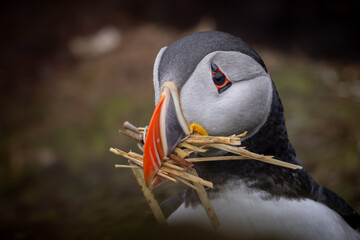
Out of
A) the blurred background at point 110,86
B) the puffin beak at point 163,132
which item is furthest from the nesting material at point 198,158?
the blurred background at point 110,86

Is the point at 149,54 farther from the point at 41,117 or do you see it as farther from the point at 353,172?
the point at 353,172

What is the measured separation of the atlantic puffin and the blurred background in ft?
6.50

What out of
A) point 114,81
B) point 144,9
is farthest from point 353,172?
point 144,9

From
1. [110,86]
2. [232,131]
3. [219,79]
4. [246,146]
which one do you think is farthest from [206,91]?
Result: [110,86]

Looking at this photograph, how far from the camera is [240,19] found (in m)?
7.92

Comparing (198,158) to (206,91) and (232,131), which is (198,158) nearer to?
(232,131)

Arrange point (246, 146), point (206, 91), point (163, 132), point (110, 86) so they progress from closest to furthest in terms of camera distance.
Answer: point (163, 132)
point (206, 91)
point (246, 146)
point (110, 86)

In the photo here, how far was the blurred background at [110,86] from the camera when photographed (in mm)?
4613

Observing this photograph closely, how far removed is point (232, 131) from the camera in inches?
74.2

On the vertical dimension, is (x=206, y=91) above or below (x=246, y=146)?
above

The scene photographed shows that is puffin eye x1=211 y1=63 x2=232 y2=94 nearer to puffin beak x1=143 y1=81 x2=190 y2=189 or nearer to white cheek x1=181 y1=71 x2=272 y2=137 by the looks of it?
white cheek x1=181 y1=71 x2=272 y2=137

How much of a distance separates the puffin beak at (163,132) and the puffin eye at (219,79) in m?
0.20

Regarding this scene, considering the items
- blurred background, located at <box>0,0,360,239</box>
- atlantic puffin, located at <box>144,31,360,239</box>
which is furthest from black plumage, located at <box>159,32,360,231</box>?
blurred background, located at <box>0,0,360,239</box>

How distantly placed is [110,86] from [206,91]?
556cm
